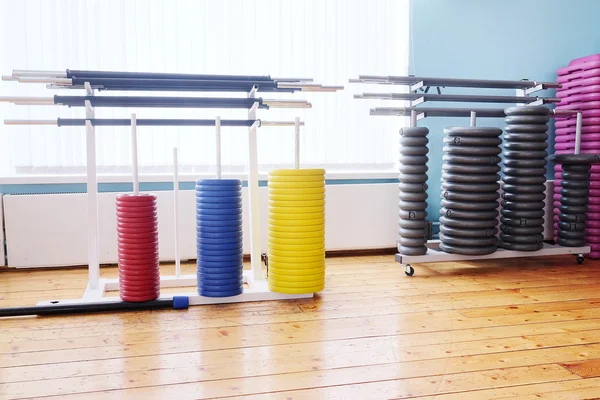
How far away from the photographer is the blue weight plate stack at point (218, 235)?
90.4 inches

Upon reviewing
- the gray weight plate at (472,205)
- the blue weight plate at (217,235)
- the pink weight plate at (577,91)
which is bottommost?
the blue weight plate at (217,235)

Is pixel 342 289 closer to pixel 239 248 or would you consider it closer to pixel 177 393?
pixel 239 248

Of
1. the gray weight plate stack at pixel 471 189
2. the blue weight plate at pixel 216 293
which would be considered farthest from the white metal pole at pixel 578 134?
the blue weight plate at pixel 216 293

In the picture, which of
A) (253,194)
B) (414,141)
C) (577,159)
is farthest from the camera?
(577,159)

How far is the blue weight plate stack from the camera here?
229 centimetres

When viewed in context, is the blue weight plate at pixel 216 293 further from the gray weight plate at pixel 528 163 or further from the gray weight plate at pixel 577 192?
the gray weight plate at pixel 577 192

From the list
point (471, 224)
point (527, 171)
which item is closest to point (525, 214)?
point (527, 171)

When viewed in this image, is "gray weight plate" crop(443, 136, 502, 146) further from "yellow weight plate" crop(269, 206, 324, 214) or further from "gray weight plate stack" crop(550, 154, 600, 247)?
"yellow weight plate" crop(269, 206, 324, 214)

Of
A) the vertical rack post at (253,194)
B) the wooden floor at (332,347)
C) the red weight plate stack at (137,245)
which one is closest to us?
the wooden floor at (332,347)

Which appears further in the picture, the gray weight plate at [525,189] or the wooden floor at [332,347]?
the gray weight plate at [525,189]

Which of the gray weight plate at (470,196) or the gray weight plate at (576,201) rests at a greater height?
the gray weight plate at (470,196)

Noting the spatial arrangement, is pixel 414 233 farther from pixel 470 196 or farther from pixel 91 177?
pixel 91 177

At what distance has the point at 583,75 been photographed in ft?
11.3

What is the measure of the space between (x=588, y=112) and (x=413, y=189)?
4.85ft
